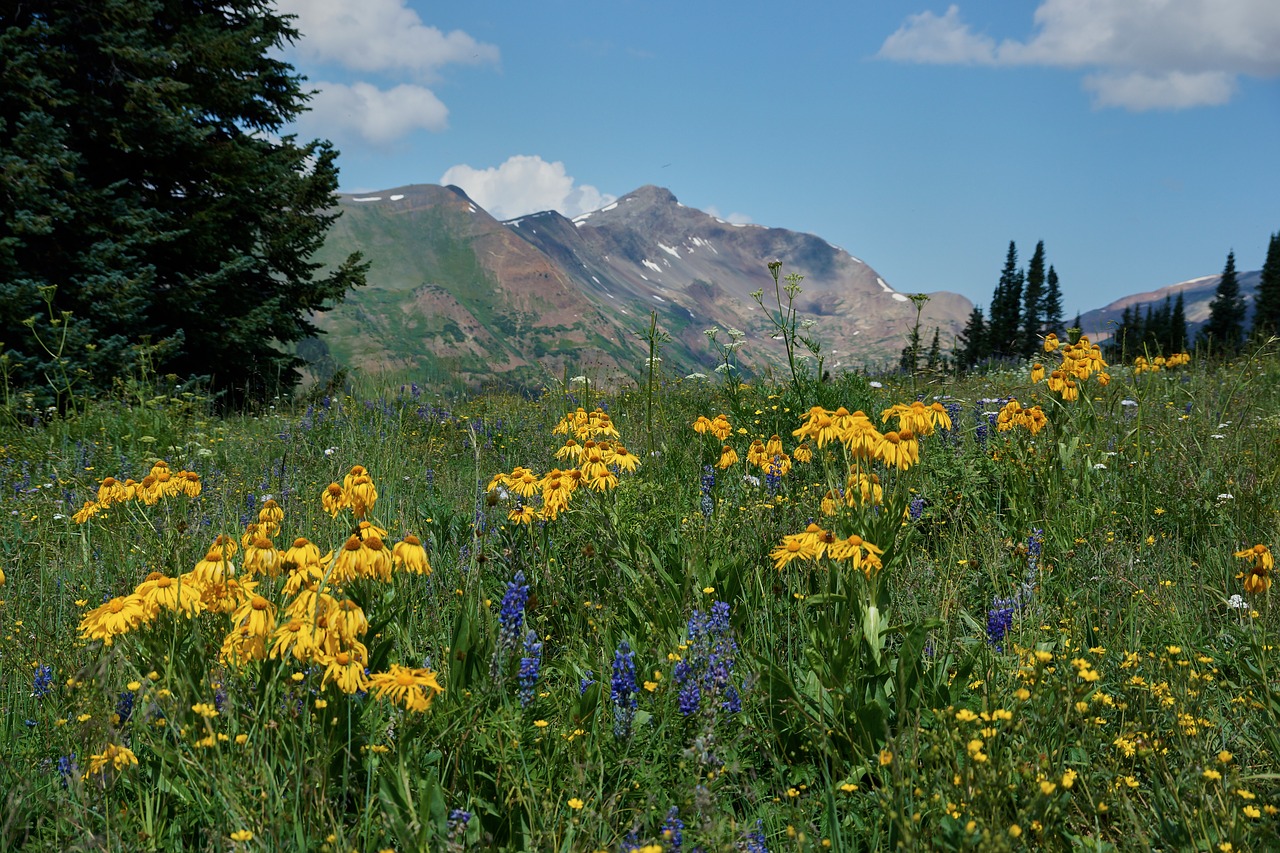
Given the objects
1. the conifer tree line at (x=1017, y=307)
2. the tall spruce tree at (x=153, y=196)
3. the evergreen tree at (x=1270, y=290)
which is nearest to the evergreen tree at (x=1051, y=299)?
the conifer tree line at (x=1017, y=307)

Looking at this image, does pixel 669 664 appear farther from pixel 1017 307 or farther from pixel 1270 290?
pixel 1017 307

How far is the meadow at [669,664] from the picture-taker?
177 centimetres

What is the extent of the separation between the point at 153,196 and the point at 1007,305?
65.7 meters

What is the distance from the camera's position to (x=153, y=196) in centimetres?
1159

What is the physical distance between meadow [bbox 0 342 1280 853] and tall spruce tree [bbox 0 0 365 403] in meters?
7.26

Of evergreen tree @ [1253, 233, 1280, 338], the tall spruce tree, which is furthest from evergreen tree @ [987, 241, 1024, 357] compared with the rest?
the tall spruce tree

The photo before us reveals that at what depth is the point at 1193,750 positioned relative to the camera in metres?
1.94

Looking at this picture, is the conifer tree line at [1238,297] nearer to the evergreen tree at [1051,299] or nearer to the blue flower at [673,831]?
the evergreen tree at [1051,299]

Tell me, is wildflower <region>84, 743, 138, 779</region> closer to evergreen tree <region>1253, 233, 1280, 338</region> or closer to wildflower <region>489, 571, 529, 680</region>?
wildflower <region>489, 571, 529, 680</region>

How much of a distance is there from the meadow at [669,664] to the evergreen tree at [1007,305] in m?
52.2

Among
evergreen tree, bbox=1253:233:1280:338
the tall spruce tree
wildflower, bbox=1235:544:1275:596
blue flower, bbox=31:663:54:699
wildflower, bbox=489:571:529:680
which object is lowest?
blue flower, bbox=31:663:54:699

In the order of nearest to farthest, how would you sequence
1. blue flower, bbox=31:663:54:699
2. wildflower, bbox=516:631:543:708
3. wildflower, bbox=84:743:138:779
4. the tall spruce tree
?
wildflower, bbox=84:743:138:779, wildflower, bbox=516:631:543:708, blue flower, bbox=31:663:54:699, the tall spruce tree

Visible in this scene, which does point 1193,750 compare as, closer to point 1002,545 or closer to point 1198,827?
point 1198,827

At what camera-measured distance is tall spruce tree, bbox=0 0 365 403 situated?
9.77m
